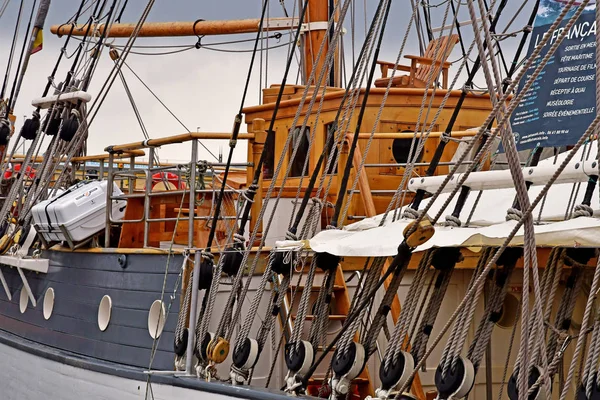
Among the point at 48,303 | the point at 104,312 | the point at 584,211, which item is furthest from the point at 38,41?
the point at 584,211

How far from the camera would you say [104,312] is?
32.9 feet

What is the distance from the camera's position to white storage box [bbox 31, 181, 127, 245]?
10.4m

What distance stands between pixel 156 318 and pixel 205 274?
893 mm

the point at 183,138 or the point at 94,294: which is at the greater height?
the point at 183,138

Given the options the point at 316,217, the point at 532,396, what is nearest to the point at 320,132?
the point at 316,217

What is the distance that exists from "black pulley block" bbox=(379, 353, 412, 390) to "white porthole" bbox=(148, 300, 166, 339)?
2812 millimetres

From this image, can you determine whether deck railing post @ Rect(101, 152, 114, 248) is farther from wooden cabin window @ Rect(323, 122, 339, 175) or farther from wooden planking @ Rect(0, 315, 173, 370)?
wooden cabin window @ Rect(323, 122, 339, 175)

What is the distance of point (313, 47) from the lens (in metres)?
12.9

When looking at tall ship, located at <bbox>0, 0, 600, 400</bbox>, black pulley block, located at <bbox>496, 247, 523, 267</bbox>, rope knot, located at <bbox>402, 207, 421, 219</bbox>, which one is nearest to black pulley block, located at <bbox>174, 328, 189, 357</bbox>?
tall ship, located at <bbox>0, 0, 600, 400</bbox>

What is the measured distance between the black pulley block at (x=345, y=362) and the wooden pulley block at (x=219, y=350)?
1.41 meters

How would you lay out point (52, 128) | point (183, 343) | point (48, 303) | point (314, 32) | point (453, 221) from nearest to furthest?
1. point (453, 221)
2. point (183, 343)
3. point (48, 303)
4. point (52, 128)
5. point (314, 32)

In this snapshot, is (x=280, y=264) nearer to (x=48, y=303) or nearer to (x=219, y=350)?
(x=219, y=350)

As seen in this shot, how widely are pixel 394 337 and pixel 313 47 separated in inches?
261

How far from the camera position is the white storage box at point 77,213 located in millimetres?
10359
